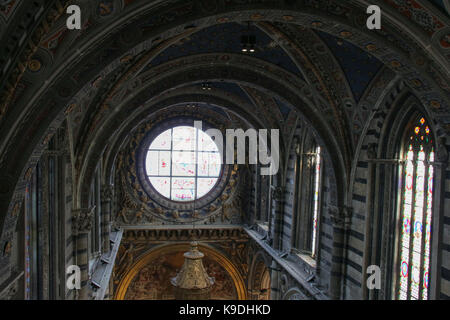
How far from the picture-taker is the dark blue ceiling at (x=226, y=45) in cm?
977

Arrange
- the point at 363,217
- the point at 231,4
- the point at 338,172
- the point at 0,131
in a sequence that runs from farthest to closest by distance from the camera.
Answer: the point at 338,172, the point at 363,217, the point at 231,4, the point at 0,131

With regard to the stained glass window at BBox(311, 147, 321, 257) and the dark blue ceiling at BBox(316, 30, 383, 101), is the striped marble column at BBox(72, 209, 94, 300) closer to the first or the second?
the dark blue ceiling at BBox(316, 30, 383, 101)

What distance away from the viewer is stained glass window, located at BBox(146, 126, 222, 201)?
20875 millimetres

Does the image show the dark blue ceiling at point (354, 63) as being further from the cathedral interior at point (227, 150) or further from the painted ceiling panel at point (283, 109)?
the painted ceiling panel at point (283, 109)

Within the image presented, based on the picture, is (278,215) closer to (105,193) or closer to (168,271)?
(105,193)

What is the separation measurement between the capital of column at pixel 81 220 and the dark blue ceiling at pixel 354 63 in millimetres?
6825

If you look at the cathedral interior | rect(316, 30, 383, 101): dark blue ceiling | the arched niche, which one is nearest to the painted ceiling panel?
the cathedral interior

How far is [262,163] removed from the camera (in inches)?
769

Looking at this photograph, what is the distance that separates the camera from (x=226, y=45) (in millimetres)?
10828

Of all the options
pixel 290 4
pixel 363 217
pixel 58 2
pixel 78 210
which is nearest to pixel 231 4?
pixel 290 4

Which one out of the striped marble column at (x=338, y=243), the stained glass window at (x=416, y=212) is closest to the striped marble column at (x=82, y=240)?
the striped marble column at (x=338, y=243)

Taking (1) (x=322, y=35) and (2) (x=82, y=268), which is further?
(2) (x=82, y=268)

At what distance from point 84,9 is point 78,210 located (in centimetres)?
624

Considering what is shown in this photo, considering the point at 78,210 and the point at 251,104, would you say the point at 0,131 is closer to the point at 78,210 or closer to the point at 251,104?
the point at 78,210
